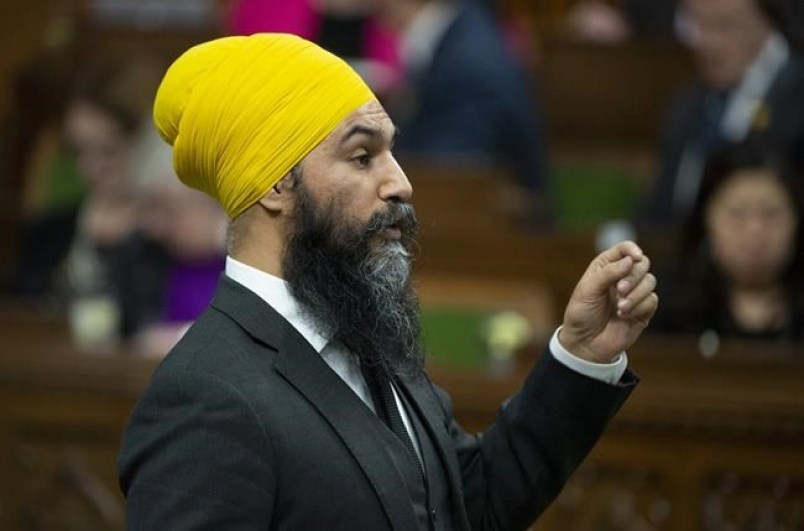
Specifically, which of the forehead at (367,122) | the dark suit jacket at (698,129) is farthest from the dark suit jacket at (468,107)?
the forehead at (367,122)

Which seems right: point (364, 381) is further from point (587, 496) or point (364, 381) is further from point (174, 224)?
point (174, 224)

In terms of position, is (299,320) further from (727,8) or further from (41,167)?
(41,167)

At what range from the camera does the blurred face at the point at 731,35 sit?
21.5ft

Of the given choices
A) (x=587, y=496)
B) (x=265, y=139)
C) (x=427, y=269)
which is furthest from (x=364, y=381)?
(x=427, y=269)

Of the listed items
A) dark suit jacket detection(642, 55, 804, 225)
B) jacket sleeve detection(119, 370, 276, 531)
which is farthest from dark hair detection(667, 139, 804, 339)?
jacket sleeve detection(119, 370, 276, 531)

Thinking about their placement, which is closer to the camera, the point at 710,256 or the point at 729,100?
the point at 710,256

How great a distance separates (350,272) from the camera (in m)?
2.81

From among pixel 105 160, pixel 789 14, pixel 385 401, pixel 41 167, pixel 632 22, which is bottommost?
pixel 41 167

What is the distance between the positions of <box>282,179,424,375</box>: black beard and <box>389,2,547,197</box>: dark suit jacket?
427 cm

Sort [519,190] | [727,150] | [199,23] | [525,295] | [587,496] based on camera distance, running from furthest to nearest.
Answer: [199,23] → [519,190] → [525,295] → [727,150] → [587,496]

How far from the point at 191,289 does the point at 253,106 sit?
3.15 metres

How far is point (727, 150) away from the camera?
5680 millimetres

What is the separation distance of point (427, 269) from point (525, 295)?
38 cm

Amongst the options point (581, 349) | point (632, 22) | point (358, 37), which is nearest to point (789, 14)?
point (581, 349)
